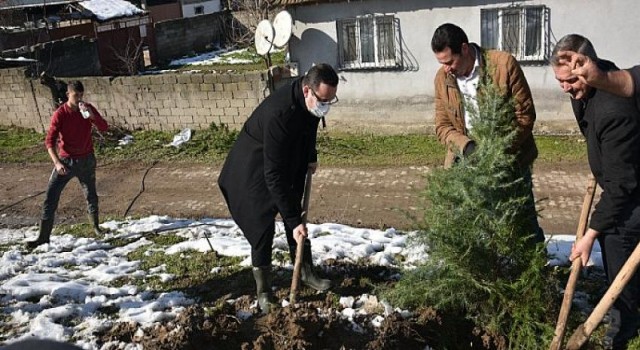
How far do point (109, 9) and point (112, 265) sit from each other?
63.8ft

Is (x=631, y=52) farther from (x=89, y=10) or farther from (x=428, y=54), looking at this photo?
(x=89, y=10)

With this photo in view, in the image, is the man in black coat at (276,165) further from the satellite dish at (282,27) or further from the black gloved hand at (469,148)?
the satellite dish at (282,27)

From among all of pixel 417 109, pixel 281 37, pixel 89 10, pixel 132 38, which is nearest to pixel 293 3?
pixel 281 37

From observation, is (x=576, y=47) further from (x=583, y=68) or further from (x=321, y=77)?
(x=321, y=77)

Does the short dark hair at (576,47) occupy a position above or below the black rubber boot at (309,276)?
above

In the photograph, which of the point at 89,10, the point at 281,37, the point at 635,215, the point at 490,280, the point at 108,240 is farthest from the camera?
the point at 89,10

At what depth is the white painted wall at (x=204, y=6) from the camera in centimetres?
3191

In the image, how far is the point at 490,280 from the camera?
4004 mm

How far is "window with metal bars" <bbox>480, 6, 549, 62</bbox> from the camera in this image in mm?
11297

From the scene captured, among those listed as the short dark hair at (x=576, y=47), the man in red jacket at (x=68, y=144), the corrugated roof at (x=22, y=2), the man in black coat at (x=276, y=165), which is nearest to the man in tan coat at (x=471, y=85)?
the short dark hair at (x=576, y=47)

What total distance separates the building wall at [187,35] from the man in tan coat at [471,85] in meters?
20.3

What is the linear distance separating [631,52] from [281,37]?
6745mm

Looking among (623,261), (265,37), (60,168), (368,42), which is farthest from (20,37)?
(623,261)

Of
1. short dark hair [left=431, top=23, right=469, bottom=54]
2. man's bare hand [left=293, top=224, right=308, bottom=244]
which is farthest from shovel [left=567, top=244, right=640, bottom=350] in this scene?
man's bare hand [left=293, top=224, right=308, bottom=244]
